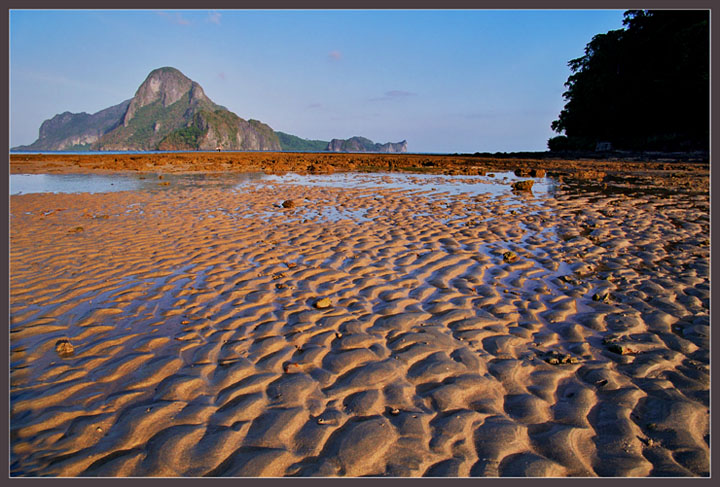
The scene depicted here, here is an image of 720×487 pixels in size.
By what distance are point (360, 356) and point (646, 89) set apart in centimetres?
6093

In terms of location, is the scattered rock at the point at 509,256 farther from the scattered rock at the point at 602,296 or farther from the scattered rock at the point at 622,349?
the scattered rock at the point at 622,349

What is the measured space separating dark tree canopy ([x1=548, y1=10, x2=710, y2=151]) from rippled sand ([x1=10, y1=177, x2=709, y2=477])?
→ 41.9 metres

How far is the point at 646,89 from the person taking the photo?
4700cm

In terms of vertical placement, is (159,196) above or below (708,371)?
above

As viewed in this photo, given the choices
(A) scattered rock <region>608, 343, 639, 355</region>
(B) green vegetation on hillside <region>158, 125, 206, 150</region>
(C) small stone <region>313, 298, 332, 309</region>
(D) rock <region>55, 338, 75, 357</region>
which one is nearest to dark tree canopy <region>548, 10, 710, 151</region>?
(A) scattered rock <region>608, 343, 639, 355</region>

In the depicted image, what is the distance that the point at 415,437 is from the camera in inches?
90.0

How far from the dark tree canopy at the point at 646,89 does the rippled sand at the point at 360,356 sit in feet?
137

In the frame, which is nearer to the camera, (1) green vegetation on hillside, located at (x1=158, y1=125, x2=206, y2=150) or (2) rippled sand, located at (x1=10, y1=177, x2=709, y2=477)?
(2) rippled sand, located at (x1=10, y1=177, x2=709, y2=477)

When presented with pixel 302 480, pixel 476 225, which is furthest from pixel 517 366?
Answer: pixel 476 225

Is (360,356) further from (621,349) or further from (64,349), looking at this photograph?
(64,349)

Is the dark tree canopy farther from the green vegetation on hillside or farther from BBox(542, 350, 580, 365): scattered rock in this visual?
the green vegetation on hillside

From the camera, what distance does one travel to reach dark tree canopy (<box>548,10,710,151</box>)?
39.7 meters

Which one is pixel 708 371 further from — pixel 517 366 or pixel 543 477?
pixel 543 477

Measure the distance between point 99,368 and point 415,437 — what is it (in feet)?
8.81
